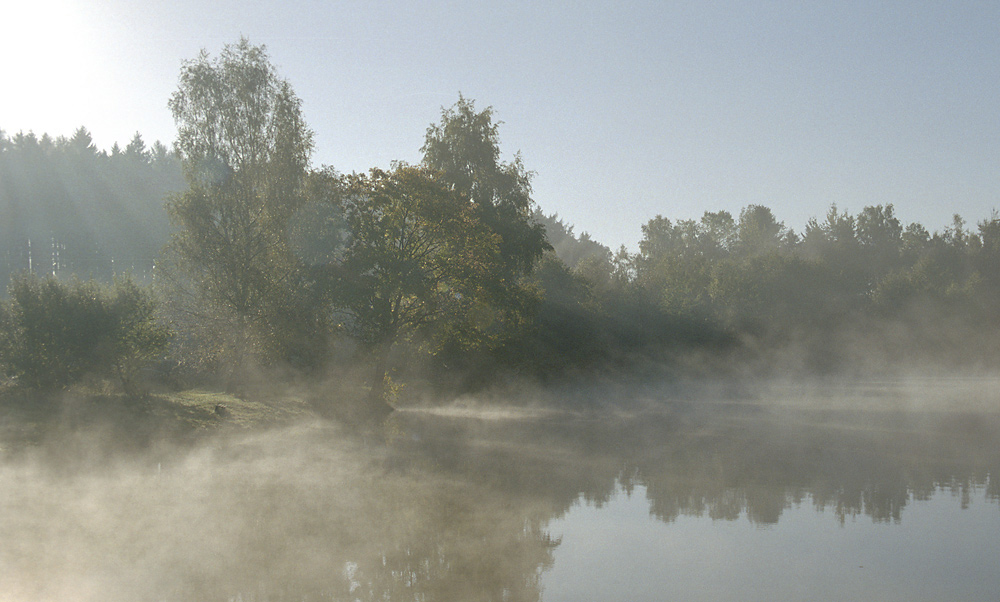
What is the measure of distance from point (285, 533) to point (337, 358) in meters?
22.6

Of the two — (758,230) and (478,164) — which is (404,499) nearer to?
(478,164)

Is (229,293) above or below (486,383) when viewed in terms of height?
above

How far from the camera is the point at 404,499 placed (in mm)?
15562

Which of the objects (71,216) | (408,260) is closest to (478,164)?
(408,260)

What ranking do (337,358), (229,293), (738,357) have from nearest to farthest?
(229,293)
(337,358)
(738,357)

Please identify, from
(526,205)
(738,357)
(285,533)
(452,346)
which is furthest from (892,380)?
(285,533)

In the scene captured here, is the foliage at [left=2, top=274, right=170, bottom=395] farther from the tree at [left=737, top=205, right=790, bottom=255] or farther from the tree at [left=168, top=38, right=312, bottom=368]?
the tree at [left=737, top=205, right=790, bottom=255]

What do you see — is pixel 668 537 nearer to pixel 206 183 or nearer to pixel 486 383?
pixel 206 183

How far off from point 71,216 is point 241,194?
275 feet

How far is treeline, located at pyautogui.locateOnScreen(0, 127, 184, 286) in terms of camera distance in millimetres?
101688

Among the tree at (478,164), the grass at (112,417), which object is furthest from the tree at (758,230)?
the grass at (112,417)

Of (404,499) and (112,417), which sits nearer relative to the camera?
(404,499)

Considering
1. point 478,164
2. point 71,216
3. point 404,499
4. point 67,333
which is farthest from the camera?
point 71,216

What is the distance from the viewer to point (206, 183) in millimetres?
33750
